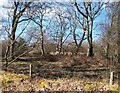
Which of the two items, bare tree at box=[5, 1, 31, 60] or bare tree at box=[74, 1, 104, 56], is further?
bare tree at box=[74, 1, 104, 56]

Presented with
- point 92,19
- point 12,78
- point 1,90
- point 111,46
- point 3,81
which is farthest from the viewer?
point 92,19

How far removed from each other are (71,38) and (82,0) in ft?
8.42

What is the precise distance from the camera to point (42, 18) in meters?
8.81

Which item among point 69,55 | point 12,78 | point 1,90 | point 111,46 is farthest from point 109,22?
point 1,90

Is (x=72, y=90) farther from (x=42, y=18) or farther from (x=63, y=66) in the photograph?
(x=63, y=66)

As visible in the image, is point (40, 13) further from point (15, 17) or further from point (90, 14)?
point (90, 14)

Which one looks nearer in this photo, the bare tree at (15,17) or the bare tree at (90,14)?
the bare tree at (15,17)

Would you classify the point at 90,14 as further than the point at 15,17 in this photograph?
Yes

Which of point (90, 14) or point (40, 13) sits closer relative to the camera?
point (40, 13)

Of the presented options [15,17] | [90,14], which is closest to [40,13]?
[15,17]

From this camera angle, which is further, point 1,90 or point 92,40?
point 92,40

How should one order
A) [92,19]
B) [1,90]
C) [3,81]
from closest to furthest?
1. [1,90]
2. [3,81]
3. [92,19]

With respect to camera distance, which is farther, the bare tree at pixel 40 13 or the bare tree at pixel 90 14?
the bare tree at pixel 90 14

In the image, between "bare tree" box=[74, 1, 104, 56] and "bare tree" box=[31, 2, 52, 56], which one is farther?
"bare tree" box=[74, 1, 104, 56]
